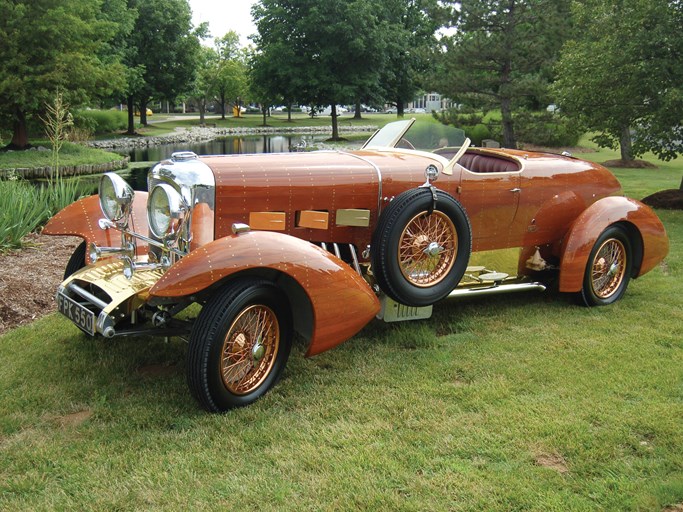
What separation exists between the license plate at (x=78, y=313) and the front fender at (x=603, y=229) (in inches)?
154

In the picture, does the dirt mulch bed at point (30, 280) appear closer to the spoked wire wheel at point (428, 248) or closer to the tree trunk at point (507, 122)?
the spoked wire wheel at point (428, 248)

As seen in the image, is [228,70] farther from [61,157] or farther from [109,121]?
[61,157]

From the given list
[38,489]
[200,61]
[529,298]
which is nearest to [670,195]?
[529,298]

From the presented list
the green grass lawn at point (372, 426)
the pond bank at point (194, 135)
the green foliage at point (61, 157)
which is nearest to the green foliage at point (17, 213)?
the green grass lawn at point (372, 426)

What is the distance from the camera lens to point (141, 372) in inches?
168

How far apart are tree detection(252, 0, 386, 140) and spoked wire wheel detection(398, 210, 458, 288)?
3054 centimetres

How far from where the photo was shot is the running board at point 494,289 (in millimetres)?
5066

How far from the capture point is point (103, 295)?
4.25 meters

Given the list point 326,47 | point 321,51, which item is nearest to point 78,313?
point 326,47

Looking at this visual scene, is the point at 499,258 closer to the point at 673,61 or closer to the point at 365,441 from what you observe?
the point at 365,441

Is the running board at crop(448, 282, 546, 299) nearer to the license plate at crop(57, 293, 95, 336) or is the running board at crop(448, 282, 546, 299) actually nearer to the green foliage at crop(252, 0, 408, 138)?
the license plate at crop(57, 293, 95, 336)

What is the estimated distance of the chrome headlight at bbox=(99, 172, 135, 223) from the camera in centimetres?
421

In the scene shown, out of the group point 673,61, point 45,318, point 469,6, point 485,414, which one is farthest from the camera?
point 469,6

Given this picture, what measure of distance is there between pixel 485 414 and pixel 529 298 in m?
2.66
